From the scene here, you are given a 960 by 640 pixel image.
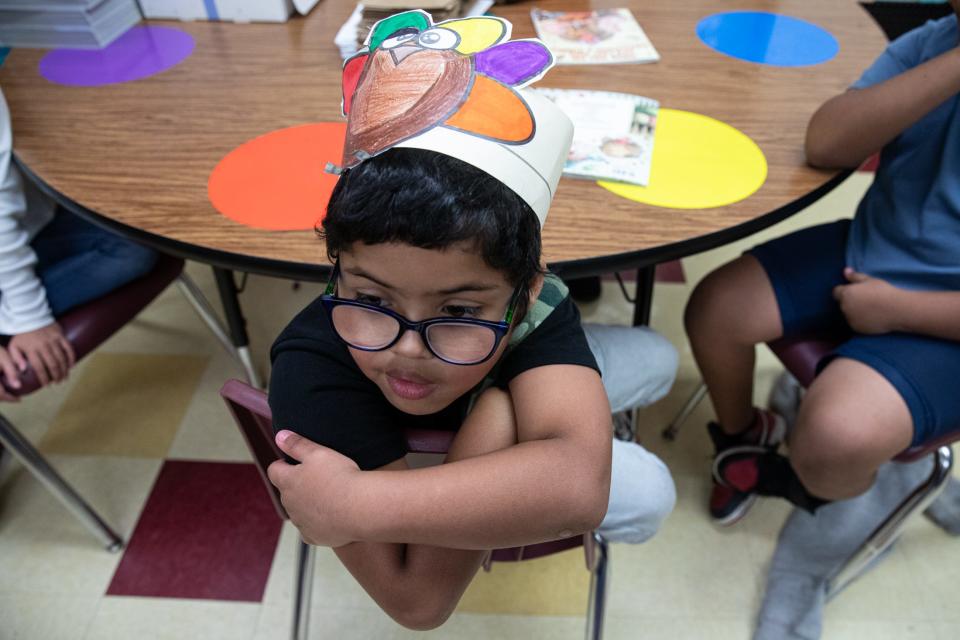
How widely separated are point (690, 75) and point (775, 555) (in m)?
0.96

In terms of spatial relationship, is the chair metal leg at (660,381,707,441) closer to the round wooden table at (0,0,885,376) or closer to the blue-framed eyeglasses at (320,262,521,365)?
the round wooden table at (0,0,885,376)

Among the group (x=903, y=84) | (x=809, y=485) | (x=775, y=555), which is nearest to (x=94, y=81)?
(x=903, y=84)

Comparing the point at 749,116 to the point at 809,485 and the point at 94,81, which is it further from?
the point at 94,81

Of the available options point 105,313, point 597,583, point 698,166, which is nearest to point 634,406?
point 597,583

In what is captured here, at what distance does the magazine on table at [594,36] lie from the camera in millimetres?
1358

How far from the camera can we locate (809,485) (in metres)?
1.20

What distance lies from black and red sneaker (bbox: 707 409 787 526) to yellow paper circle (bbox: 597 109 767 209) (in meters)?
0.62

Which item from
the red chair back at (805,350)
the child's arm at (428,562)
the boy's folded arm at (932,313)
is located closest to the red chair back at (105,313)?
the child's arm at (428,562)

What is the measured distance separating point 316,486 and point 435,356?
0.16m

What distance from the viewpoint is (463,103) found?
24.0 inches

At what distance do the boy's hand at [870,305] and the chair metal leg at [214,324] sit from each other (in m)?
1.11

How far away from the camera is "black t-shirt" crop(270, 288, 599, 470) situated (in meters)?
0.68

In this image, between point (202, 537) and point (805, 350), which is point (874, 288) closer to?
point (805, 350)

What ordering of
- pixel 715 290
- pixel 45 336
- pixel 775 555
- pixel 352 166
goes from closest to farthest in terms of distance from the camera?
1. pixel 352 166
2. pixel 45 336
3. pixel 715 290
4. pixel 775 555
